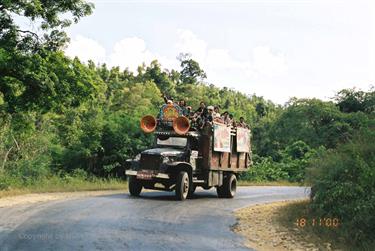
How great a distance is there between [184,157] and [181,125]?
123 cm

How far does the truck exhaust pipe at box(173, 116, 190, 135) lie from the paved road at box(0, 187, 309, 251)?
2.91 m

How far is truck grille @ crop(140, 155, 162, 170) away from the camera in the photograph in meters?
17.2

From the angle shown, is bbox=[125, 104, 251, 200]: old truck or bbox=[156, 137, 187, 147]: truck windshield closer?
bbox=[125, 104, 251, 200]: old truck

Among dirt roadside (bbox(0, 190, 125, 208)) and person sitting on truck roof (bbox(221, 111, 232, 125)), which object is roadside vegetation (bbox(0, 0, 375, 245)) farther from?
person sitting on truck roof (bbox(221, 111, 232, 125))

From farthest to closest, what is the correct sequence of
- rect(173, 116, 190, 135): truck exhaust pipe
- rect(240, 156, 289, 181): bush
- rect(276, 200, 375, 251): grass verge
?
rect(240, 156, 289, 181): bush < rect(173, 116, 190, 135): truck exhaust pipe < rect(276, 200, 375, 251): grass verge

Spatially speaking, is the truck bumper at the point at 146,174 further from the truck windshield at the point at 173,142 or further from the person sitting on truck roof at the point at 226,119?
the person sitting on truck roof at the point at 226,119

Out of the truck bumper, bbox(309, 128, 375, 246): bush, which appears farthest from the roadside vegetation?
the truck bumper

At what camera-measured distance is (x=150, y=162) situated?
17281 mm

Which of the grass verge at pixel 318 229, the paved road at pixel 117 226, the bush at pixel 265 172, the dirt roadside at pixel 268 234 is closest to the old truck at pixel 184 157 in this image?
the paved road at pixel 117 226

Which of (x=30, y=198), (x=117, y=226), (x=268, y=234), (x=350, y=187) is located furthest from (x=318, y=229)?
(x=30, y=198)

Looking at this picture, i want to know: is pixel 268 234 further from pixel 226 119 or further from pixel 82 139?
pixel 82 139

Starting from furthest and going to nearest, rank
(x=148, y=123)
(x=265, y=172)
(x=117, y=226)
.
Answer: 1. (x=265, y=172)
2. (x=148, y=123)
3. (x=117, y=226)

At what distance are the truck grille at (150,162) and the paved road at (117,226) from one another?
→ 134 centimetres

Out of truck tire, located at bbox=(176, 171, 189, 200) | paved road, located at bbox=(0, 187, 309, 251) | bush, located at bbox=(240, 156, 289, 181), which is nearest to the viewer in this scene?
paved road, located at bbox=(0, 187, 309, 251)
